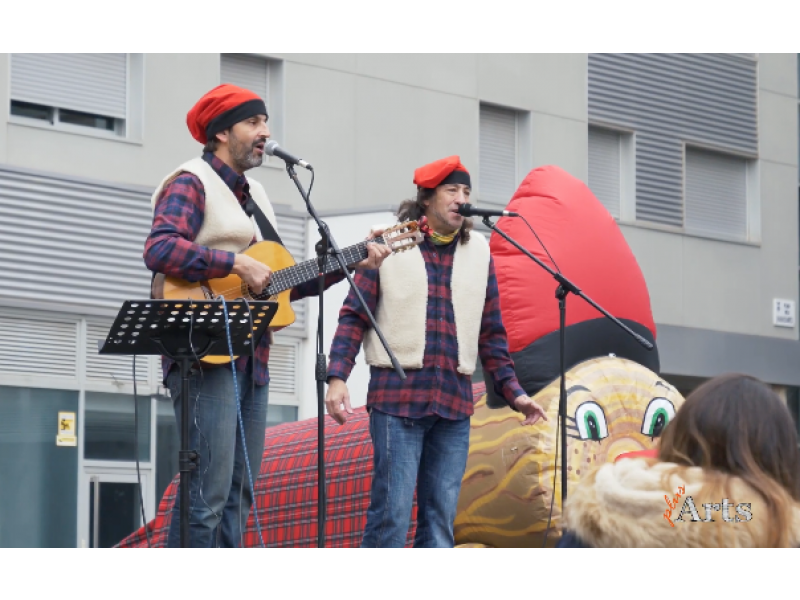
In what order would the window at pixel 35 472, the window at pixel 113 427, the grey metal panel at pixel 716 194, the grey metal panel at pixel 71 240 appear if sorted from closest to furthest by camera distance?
the grey metal panel at pixel 71 240 → the window at pixel 35 472 → the window at pixel 113 427 → the grey metal panel at pixel 716 194

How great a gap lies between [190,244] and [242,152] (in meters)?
0.53

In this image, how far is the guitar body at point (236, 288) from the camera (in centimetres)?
471

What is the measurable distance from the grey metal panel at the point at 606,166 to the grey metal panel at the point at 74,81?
19.0 ft

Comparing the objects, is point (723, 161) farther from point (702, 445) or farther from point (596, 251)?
point (702, 445)

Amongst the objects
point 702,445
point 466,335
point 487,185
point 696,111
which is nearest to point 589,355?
point 466,335

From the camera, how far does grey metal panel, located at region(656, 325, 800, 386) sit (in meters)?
15.0

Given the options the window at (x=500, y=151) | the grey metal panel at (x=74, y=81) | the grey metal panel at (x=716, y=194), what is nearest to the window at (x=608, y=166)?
the window at (x=500, y=151)

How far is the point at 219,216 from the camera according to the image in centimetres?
487

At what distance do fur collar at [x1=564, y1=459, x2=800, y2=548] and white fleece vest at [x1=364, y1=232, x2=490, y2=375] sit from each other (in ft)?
6.71

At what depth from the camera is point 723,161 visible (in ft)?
55.0

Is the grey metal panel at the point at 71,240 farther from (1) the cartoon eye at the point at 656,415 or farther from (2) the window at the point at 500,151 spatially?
(1) the cartoon eye at the point at 656,415

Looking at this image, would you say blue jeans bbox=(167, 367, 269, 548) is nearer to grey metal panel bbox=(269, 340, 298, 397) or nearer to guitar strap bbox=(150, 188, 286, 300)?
guitar strap bbox=(150, 188, 286, 300)

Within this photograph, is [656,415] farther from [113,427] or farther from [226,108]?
[113,427]

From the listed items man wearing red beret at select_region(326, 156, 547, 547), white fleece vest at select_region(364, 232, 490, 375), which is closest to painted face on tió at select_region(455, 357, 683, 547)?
man wearing red beret at select_region(326, 156, 547, 547)
